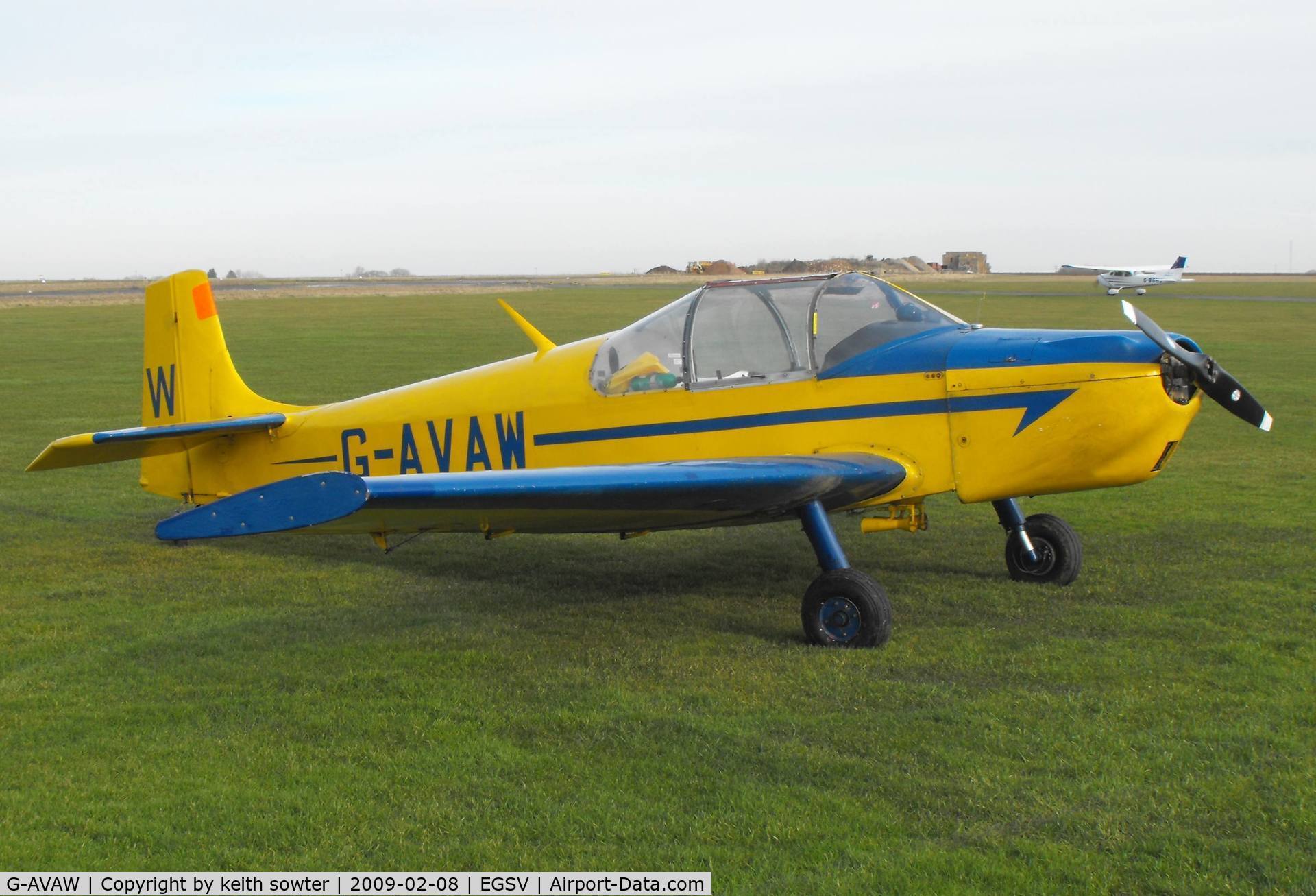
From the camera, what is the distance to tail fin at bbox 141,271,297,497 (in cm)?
866

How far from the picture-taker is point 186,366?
8.67 metres

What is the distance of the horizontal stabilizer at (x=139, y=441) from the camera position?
6883 mm

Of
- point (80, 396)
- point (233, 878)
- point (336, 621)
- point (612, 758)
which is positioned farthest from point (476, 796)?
point (80, 396)

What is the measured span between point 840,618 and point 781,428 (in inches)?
49.5

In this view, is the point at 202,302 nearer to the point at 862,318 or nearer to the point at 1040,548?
the point at 862,318

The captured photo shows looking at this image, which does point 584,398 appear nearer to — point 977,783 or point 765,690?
point 765,690

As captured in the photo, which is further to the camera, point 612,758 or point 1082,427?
Result: point 1082,427

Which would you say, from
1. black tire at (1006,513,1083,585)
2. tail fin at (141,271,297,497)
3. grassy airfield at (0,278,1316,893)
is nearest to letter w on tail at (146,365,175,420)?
tail fin at (141,271,297,497)

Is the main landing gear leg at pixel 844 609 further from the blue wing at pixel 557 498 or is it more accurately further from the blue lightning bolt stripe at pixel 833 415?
the blue lightning bolt stripe at pixel 833 415

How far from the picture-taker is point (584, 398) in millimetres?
7219

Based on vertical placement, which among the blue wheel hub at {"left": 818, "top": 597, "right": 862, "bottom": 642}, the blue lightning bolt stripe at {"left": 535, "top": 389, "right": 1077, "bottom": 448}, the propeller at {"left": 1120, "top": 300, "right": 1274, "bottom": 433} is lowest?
the blue wheel hub at {"left": 818, "top": 597, "right": 862, "bottom": 642}

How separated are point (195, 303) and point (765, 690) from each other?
18.5ft

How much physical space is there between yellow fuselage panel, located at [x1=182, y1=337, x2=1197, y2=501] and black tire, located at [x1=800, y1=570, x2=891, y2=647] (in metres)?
0.78

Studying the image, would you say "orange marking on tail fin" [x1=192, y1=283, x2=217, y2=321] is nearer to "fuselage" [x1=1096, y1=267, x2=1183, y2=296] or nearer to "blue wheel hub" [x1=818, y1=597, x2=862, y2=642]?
"blue wheel hub" [x1=818, y1=597, x2=862, y2=642]
